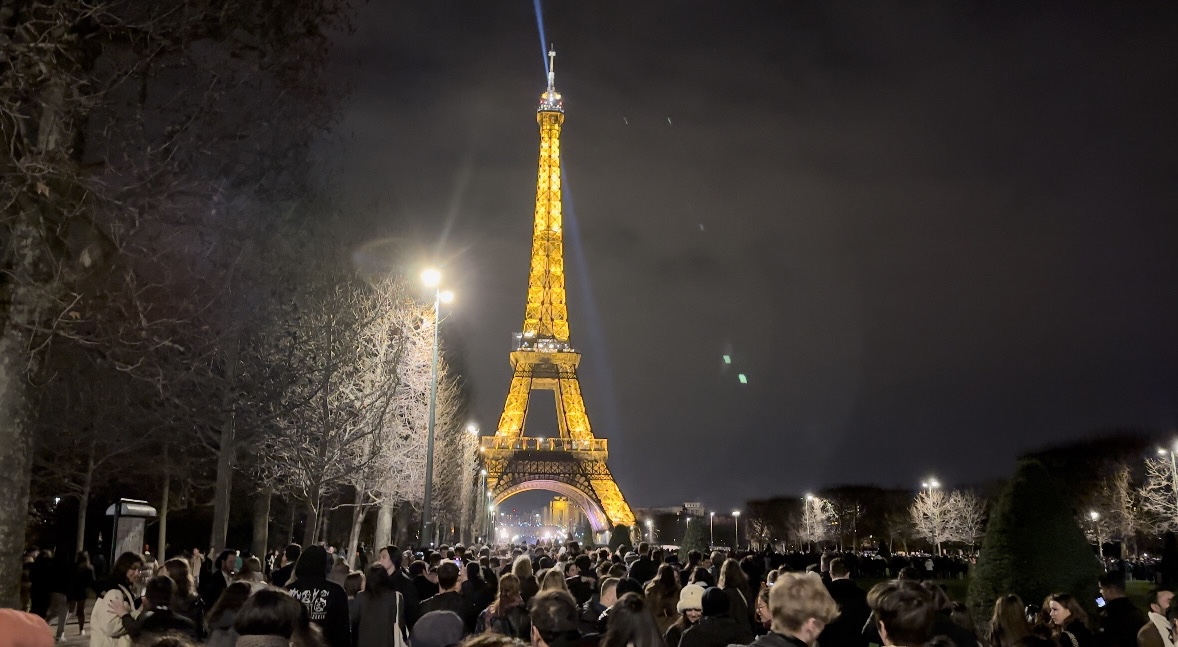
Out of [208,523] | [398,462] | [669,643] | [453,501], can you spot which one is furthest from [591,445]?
[669,643]

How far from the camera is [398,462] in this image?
32.2 m

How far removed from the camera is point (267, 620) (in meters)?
5.18

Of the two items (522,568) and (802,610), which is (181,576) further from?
(802,610)

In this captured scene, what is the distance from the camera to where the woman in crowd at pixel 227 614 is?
7719 mm

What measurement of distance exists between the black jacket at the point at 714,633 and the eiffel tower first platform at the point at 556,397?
67.5 metres

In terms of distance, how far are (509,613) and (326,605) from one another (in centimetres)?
165

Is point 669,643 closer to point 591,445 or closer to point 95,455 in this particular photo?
point 95,455

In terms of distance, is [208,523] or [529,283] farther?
[529,283]

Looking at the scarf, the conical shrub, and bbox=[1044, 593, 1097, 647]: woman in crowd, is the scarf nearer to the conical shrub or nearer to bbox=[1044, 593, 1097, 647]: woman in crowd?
bbox=[1044, 593, 1097, 647]: woman in crowd

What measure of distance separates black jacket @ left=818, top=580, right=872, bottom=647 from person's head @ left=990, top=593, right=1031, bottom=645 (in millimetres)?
1147

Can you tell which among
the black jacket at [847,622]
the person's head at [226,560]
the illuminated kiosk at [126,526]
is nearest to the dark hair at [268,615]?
the black jacket at [847,622]

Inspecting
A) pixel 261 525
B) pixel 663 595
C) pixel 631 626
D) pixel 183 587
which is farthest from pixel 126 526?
pixel 631 626

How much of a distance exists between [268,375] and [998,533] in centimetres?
1695

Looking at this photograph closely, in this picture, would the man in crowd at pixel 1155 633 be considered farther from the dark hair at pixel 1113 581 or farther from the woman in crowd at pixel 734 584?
the woman in crowd at pixel 734 584
